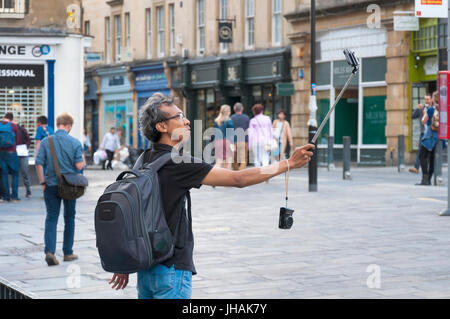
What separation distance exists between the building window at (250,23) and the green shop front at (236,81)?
1.79 feet

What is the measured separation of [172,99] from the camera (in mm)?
4375

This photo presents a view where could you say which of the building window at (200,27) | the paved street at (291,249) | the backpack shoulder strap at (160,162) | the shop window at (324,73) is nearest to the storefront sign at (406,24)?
the shop window at (324,73)

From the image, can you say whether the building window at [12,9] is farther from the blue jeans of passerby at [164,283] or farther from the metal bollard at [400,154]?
the blue jeans of passerby at [164,283]

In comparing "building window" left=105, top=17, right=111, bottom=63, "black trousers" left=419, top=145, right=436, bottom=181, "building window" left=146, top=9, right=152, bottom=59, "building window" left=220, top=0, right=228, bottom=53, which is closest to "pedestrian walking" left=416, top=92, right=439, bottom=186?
"black trousers" left=419, top=145, right=436, bottom=181

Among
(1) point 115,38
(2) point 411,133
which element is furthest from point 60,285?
(1) point 115,38

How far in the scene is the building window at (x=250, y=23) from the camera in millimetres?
34281

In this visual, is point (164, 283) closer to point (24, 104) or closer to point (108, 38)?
point (24, 104)

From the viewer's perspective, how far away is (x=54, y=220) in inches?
364

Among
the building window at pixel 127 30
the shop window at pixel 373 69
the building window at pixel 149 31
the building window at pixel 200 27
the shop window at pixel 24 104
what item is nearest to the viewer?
the shop window at pixel 24 104

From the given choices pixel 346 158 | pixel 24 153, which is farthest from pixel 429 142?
pixel 24 153

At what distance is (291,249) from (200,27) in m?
29.4
